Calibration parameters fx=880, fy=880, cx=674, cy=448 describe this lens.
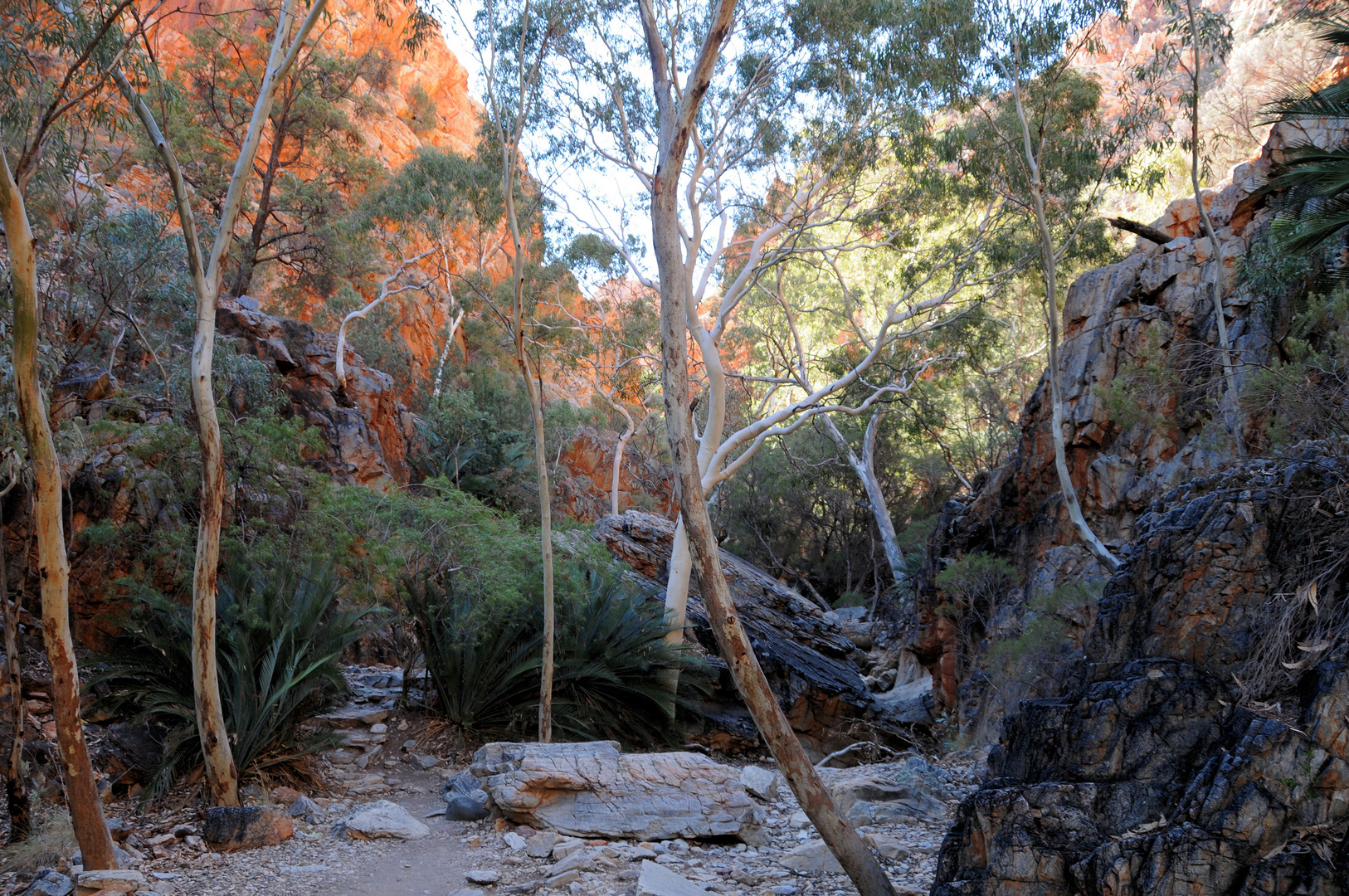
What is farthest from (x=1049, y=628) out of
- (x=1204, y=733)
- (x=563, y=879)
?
(x=563, y=879)

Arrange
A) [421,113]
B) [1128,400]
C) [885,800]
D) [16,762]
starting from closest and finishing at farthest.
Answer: [16,762], [885,800], [1128,400], [421,113]

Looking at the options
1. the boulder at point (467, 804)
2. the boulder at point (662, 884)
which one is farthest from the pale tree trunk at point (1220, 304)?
the boulder at point (467, 804)

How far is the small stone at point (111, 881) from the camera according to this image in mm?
4191

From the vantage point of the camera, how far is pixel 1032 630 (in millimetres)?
9773

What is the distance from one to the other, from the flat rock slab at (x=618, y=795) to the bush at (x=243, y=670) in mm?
1595

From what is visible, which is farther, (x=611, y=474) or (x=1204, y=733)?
(x=611, y=474)

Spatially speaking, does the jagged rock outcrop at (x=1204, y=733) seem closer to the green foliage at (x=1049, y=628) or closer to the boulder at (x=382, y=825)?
the boulder at (x=382, y=825)

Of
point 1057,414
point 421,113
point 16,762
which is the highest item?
point 421,113

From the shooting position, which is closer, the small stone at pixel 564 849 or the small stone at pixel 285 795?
the small stone at pixel 564 849

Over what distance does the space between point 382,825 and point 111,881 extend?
5.49 ft

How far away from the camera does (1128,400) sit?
10078 millimetres

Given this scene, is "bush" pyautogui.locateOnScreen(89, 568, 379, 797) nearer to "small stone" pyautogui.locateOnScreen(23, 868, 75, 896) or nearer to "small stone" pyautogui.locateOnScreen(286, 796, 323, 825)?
"small stone" pyautogui.locateOnScreen(286, 796, 323, 825)

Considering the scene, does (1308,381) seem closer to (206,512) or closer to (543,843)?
(543,843)

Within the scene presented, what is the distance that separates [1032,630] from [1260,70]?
18.1m
